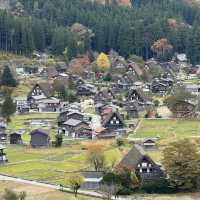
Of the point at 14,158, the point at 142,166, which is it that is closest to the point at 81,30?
the point at 14,158

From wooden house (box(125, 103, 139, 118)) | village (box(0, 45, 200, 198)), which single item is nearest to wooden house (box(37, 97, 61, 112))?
village (box(0, 45, 200, 198))

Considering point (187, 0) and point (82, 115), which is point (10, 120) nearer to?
point (82, 115)

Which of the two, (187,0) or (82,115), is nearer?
(82,115)

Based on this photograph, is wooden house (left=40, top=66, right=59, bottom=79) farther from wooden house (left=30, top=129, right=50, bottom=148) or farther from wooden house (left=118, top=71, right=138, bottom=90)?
wooden house (left=30, top=129, right=50, bottom=148)

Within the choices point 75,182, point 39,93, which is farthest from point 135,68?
point 75,182

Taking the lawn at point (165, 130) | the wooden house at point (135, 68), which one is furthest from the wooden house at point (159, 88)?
the lawn at point (165, 130)

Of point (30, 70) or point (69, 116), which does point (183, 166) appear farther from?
point (30, 70)
